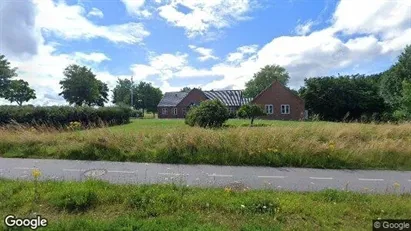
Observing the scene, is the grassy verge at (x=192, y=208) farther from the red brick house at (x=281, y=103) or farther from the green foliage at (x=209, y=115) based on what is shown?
the red brick house at (x=281, y=103)

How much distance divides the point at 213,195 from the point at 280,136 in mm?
5676

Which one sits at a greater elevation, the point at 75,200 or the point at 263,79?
the point at 263,79

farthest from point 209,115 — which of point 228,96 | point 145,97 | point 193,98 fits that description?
point 145,97

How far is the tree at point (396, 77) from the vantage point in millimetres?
47781

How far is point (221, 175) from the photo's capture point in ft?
25.7

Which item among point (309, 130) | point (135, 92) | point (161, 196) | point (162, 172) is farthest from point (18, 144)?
point (135, 92)

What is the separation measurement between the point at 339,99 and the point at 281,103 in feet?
39.2

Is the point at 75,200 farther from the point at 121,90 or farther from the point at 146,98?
the point at 121,90

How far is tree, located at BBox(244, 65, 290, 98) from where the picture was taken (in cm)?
8544

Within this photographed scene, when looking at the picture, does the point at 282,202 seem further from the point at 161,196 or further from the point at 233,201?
the point at 161,196

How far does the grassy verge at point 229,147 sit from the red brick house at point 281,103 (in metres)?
38.5

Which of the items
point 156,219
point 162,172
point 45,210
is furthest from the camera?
point 162,172

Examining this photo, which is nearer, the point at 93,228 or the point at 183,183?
the point at 93,228

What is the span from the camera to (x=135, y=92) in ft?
342
